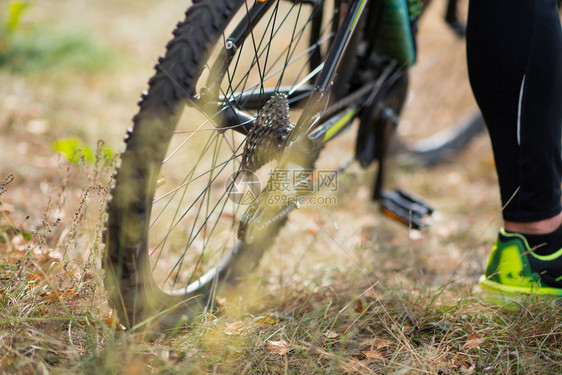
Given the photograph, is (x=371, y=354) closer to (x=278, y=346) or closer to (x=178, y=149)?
(x=278, y=346)

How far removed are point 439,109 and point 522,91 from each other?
2.35 metres

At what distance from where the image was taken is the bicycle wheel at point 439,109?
2.66 meters

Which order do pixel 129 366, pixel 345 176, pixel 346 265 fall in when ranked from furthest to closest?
pixel 345 176, pixel 346 265, pixel 129 366

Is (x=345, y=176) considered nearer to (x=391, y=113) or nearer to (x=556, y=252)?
(x=391, y=113)

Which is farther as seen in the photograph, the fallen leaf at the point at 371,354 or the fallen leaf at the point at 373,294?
the fallen leaf at the point at 373,294

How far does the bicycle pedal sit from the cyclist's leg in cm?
52

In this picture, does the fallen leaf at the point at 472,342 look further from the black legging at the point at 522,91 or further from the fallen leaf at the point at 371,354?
the black legging at the point at 522,91

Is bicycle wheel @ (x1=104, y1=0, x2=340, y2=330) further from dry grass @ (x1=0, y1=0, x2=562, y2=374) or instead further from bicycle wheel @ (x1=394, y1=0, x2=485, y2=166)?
bicycle wheel @ (x1=394, y1=0, x2=485, y2=166)

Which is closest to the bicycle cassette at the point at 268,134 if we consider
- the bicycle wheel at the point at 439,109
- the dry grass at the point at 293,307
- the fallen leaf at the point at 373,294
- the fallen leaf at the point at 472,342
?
the dry grass at the point at 293,307

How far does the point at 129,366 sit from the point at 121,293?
151 mm

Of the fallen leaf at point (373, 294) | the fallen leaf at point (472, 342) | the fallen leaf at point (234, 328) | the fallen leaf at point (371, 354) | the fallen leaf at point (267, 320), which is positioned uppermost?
the fallen leaf at point (373, 294)

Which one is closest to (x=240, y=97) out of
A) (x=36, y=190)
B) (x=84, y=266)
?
(x=84, y=266)

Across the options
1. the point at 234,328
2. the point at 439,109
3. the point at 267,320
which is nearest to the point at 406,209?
the point at 267,320

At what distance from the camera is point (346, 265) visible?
1.52 meters
